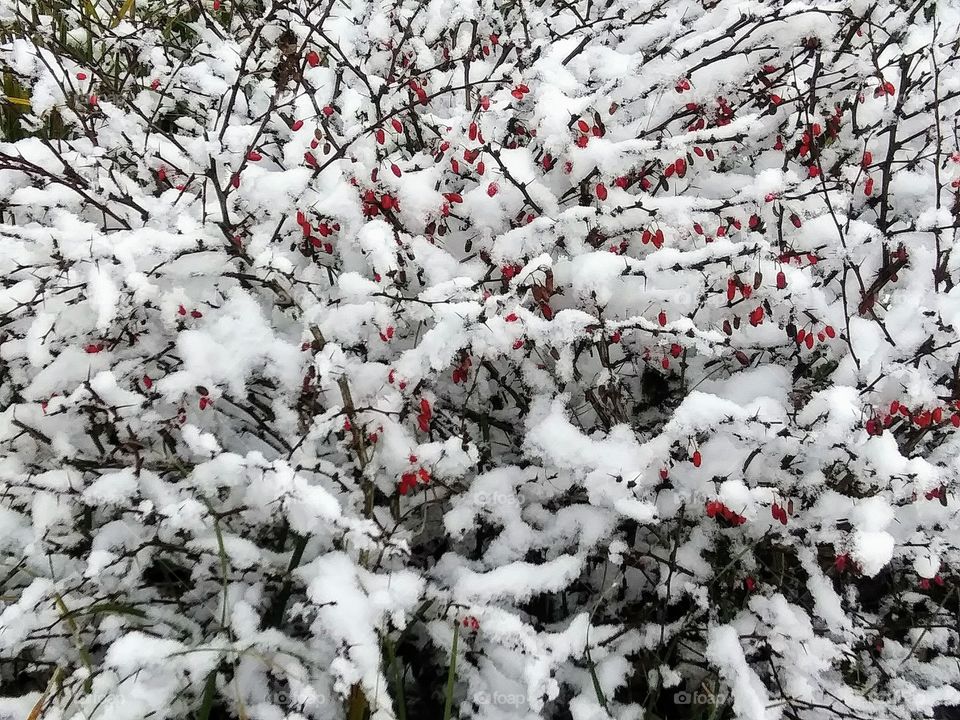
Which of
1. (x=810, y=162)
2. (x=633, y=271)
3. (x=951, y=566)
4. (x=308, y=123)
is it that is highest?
(x=308, y=123)

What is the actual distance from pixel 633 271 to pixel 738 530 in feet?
2.96

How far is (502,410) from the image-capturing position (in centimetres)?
246

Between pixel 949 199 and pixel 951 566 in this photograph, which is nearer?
pixel 951 566

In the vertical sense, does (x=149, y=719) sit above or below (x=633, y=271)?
below

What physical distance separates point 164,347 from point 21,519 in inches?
26.5

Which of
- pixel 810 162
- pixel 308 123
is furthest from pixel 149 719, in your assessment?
pixel 810 162

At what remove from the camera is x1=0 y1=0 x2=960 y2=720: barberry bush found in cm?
181

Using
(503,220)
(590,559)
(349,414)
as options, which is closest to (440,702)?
(590,559)

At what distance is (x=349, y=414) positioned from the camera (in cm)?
187

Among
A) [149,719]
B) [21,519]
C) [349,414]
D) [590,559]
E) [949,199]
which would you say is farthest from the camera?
[949,199]

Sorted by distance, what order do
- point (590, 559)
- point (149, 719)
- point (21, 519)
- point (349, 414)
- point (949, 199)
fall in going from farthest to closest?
1. point (949, 199)
2. point (590, 559)
3. point (21, 519)
4. point (349, 414)
5. point (149, 719)

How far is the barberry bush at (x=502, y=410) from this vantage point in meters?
1.81

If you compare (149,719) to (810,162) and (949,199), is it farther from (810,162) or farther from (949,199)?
(949,199)

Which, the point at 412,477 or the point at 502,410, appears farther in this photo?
the point at 502,410
